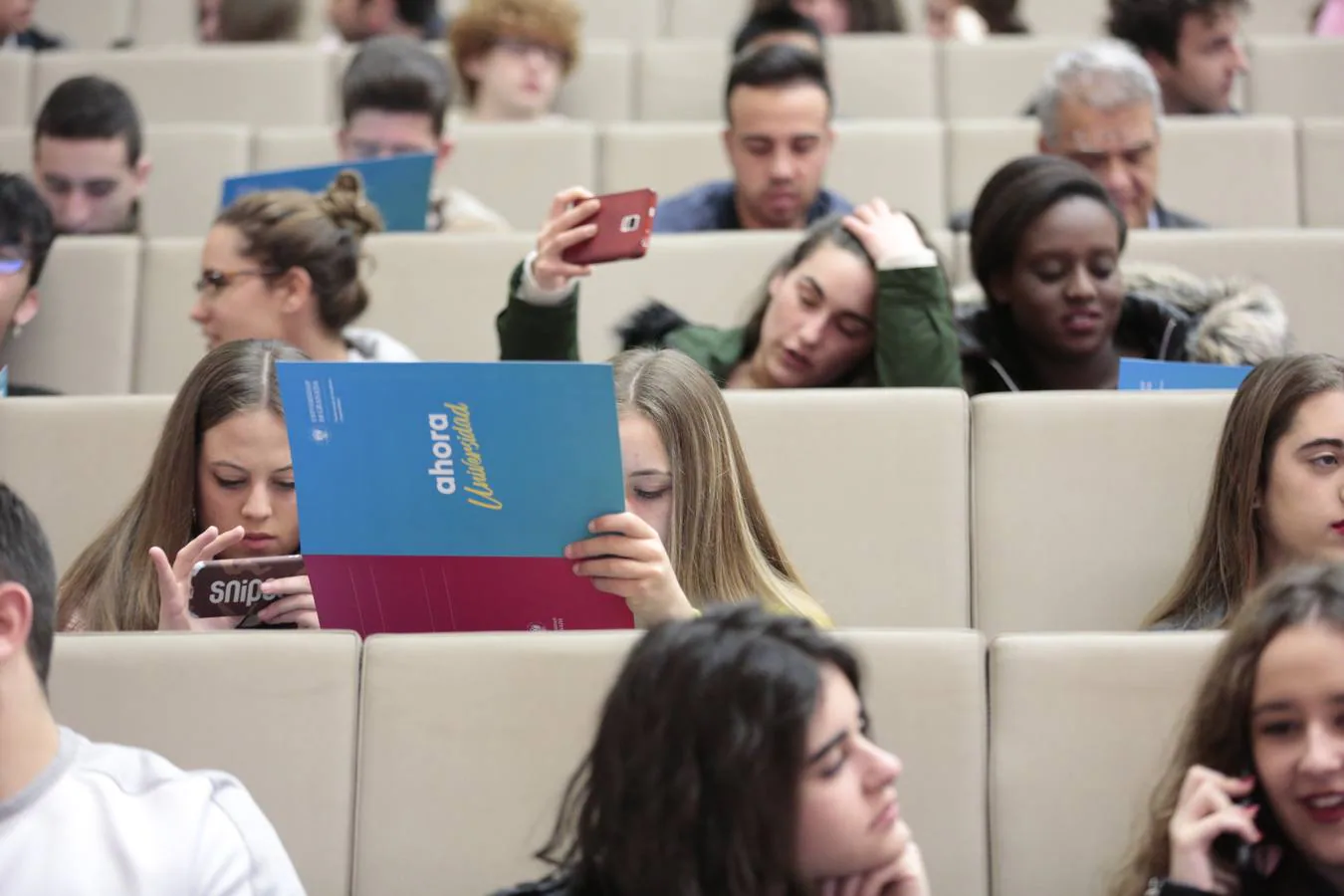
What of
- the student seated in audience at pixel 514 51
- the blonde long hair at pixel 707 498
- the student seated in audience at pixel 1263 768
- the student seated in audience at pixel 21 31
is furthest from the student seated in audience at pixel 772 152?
the student seated in audience at pixel 21 31

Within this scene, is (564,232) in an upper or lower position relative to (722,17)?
lower

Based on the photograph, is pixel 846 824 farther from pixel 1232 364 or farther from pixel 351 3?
pixel 351 3

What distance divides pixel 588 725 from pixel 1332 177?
2486mm

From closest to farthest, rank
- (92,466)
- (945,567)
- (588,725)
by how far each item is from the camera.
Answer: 1. (588,725)
2. (945,567)
3. (92,466)

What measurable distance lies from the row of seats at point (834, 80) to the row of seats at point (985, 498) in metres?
2.15

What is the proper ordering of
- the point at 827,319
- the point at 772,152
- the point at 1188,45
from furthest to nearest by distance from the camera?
the point at 1188,45 → the point at 772,152 → the point at 827,319

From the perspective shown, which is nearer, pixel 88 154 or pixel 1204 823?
pixel 1204 823

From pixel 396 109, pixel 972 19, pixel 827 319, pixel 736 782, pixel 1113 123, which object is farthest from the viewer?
pixel 972 19

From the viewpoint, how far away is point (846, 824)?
4.56 ft

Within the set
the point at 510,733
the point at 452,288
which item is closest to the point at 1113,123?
the point at 452,288

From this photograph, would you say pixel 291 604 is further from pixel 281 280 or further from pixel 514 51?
pixel 514 51

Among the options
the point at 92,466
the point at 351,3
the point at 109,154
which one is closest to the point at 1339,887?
the point at 92,466

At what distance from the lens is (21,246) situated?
2.95 meters

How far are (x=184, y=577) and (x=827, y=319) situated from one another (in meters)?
1.06
